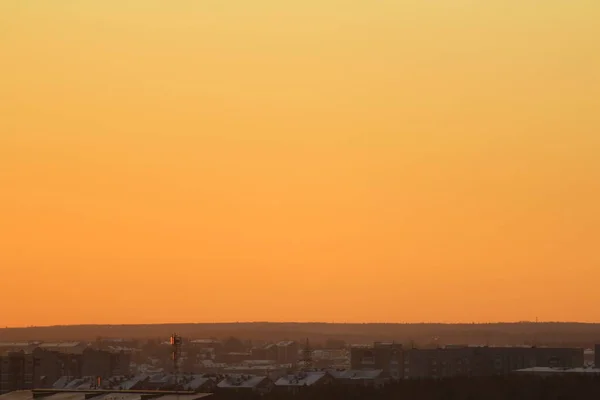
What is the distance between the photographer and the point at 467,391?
8344cm

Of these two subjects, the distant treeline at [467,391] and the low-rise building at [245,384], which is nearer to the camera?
the distant treeline at [467,391]

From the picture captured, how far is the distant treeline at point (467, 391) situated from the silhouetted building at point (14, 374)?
1055 inches

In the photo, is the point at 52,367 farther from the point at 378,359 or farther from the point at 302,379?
the point at 378,359

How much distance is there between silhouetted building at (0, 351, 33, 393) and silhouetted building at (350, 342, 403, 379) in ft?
106

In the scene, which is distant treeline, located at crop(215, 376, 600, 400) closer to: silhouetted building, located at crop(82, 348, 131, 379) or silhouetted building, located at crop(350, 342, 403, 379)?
silhouetted building, located at crop(82, 348, 131, 379)

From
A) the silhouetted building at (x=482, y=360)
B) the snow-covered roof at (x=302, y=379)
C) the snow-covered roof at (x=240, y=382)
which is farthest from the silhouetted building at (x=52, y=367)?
the silhouetted building at (x=482, y=360)

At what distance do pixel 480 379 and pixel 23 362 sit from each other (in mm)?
39248

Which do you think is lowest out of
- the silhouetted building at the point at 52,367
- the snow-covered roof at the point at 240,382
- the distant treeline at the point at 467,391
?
the distant treeline at the point at 467,391

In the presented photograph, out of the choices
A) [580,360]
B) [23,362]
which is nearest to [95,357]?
[23,362]

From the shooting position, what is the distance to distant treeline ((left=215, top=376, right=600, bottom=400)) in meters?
81.7

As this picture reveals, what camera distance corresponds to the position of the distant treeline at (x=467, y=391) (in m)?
81.7

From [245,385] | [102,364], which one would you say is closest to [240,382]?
[245,385]

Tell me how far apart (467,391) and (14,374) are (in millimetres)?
40717

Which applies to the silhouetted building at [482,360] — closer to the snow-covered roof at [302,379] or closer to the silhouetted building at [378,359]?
the silhouetted building at [378,359]
